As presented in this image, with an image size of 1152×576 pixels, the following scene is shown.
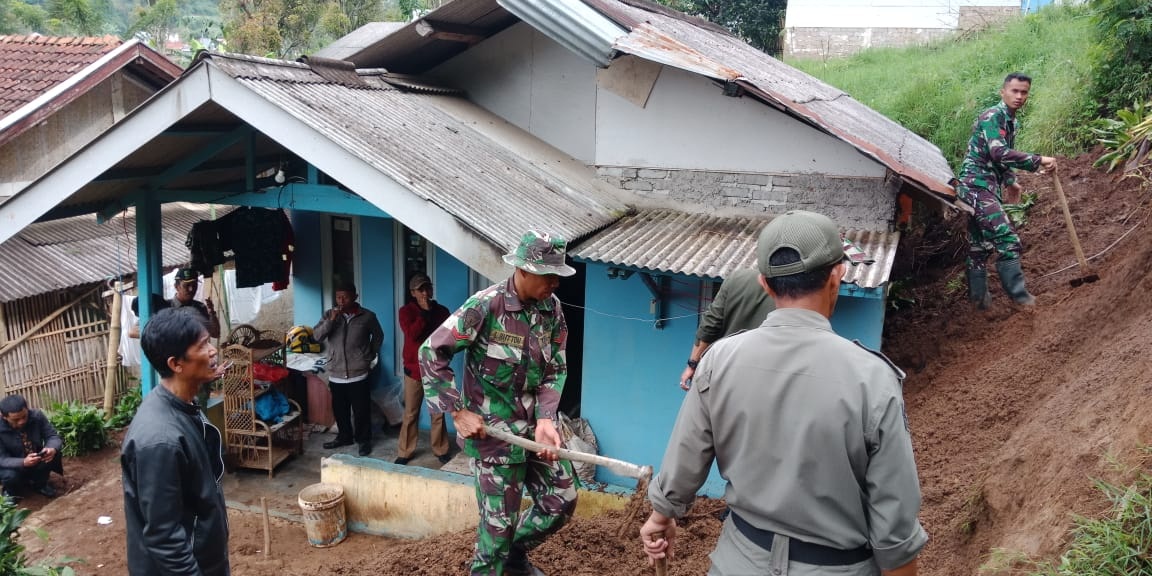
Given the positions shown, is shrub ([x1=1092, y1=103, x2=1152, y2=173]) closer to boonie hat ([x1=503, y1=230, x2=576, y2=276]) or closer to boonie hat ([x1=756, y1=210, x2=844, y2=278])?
boonie hat ([x1=503, y1=230, x2=576, y2=276])

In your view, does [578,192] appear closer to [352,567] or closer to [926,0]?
[352,567]

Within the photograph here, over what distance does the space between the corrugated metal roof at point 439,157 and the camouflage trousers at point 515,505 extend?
138cm

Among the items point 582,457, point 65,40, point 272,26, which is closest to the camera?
point 582,457

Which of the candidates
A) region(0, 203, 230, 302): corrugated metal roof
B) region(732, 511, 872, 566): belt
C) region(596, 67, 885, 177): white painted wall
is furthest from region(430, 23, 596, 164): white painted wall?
region(732, 511, 872, 566): belt

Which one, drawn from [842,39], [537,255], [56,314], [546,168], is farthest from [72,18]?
[537,255]

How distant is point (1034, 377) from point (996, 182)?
2.22m

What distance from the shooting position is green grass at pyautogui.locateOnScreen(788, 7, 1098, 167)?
9.97m

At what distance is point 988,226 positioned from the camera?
687 centimetres

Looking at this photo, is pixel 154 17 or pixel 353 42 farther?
pixel 154 17

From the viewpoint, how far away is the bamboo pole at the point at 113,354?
9.79 meters

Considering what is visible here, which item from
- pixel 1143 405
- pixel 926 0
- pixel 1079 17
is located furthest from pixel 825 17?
pixel 1143 405

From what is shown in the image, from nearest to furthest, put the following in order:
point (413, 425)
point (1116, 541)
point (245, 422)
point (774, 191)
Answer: point (1116, 541), point (774, 191), point (413, 425), point (245, 422)

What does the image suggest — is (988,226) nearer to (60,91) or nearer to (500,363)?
(500,363)

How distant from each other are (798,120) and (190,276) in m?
5.73
